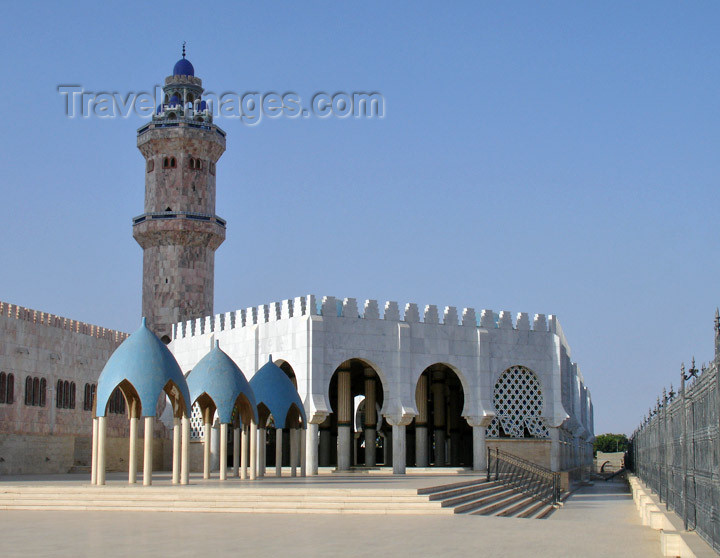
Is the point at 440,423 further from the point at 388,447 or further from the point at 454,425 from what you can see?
the point at 388,447

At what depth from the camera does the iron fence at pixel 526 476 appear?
2556 cm

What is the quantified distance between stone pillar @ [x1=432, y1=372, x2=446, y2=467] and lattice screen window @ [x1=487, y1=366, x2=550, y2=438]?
3.99 meters

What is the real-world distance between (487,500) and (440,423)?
1517 centimetres

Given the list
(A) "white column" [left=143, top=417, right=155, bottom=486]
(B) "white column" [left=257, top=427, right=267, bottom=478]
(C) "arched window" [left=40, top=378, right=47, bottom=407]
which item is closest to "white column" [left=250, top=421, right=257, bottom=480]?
(B) "white column" [left=257, top=427, right=267, bottom=478]

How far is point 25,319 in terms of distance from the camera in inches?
1271

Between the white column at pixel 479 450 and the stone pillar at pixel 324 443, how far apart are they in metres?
6.87

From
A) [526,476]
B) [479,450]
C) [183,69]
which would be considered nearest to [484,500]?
[526,476]

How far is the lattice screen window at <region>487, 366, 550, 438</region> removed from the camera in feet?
103

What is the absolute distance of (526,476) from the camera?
2806cm

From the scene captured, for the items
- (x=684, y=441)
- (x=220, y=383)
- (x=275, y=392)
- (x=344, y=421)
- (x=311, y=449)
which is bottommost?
(x=311, y=449)

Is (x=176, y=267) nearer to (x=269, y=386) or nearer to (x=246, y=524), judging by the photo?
(x=269, y=386)

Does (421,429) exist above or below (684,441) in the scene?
below

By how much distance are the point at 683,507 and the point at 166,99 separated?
35.8 meters

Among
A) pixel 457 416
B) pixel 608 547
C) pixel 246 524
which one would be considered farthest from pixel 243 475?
pixel 457 416
